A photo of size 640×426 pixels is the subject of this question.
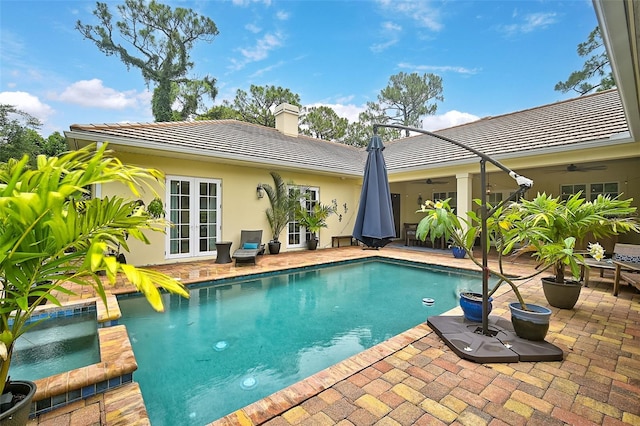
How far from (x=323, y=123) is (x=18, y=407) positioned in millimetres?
25230

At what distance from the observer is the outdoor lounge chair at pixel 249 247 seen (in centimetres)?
795

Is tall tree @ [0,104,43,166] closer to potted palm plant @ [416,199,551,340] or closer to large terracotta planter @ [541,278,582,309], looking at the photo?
potted palm plant @ [416,199,551,340]

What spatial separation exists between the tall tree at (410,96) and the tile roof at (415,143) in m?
12.3

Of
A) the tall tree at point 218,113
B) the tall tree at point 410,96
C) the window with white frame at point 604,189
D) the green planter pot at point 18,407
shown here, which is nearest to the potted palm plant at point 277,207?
the green planter pot at point 18,407

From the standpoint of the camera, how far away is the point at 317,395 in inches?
99.0

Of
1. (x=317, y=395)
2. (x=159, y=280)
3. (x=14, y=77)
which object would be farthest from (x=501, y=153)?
(x=14, y=77)

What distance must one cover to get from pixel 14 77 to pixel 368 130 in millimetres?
23553

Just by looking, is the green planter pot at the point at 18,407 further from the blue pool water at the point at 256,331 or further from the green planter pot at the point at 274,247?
the green planter pot at the point at 274,247

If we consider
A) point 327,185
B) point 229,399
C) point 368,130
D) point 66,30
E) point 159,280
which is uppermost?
point 66,30

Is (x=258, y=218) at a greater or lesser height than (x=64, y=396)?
greater

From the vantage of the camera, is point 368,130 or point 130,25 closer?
point 130,25

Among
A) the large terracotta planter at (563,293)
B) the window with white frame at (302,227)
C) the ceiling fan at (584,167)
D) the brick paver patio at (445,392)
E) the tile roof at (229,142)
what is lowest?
the brick paver patio at (445,392)

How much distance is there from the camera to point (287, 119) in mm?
14445

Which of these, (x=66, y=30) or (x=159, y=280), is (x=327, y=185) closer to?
(x=159, y=280)
